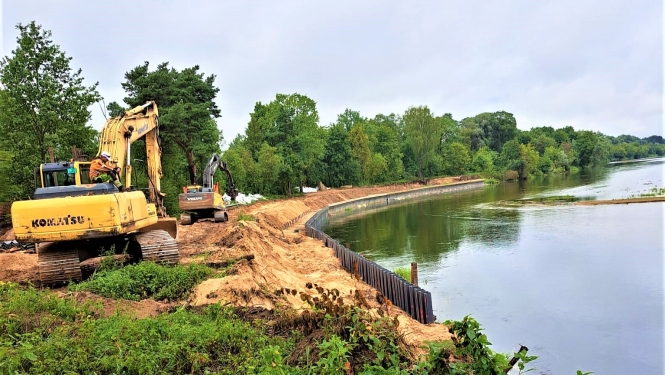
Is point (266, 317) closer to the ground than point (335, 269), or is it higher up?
higher up

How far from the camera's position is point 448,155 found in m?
82.9

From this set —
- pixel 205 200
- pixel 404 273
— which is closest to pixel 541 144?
pixel 404 273

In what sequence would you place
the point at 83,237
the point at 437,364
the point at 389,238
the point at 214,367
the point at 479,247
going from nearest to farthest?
the point at 437,364, the point at 214,367, the point at 83,237, the point at 479,247, the point at 389,238

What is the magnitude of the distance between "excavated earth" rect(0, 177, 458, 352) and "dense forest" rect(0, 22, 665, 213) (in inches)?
131

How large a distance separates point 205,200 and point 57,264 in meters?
10.6

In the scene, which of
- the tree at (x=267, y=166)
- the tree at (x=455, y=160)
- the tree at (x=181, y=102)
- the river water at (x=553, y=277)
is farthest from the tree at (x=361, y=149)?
the tree at (x=181, y=102)

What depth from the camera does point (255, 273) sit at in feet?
37.1

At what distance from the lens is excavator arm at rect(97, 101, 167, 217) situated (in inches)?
433

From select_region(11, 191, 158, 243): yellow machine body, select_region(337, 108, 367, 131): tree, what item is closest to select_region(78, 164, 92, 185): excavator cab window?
select_region(11, 191, 158, 243): yellow machine body

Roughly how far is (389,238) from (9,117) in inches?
780

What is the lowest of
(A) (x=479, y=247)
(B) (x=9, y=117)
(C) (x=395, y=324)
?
(A) (x=479, y=247)

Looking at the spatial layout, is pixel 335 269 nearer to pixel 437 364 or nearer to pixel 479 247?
pixel 479 247

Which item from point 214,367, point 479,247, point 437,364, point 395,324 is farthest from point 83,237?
point 479,247

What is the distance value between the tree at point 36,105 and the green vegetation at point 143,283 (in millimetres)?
12530
